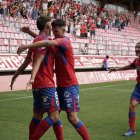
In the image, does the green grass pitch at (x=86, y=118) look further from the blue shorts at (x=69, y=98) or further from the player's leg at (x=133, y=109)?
the blue shorts at (x=69, y=98)

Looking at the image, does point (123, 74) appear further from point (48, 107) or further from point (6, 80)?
point (48, 107)

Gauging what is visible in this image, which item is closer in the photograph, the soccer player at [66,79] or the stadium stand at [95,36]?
the soccer player at [66,79]

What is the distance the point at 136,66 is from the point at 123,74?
19887mm

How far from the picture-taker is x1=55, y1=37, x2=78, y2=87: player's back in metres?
6.27

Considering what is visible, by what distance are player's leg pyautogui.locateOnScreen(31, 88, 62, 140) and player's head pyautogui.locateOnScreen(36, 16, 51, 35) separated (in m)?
0.88

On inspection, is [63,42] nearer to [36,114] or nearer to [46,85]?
[46,85]

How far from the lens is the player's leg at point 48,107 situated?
6230mm

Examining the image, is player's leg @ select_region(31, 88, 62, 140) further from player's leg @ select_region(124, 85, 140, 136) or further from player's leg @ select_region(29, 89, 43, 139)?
player's leg @ select_region(124, 85, 140, 136)

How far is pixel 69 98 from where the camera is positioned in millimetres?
6418

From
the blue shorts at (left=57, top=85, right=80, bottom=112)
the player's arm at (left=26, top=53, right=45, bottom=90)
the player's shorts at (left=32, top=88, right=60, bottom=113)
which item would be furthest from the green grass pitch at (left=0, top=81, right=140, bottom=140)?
the player's arm at (left=26, top=53, right=45, bottom=90)

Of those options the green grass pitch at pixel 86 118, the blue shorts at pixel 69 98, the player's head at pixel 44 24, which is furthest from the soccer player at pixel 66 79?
the green grass pitch at pixel 86 118

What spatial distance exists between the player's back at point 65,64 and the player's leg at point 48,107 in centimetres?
29

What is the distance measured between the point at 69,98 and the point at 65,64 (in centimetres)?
52

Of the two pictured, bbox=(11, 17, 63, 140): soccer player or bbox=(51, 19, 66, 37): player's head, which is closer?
bbox=(11, 17, 63, 140): soccer player
